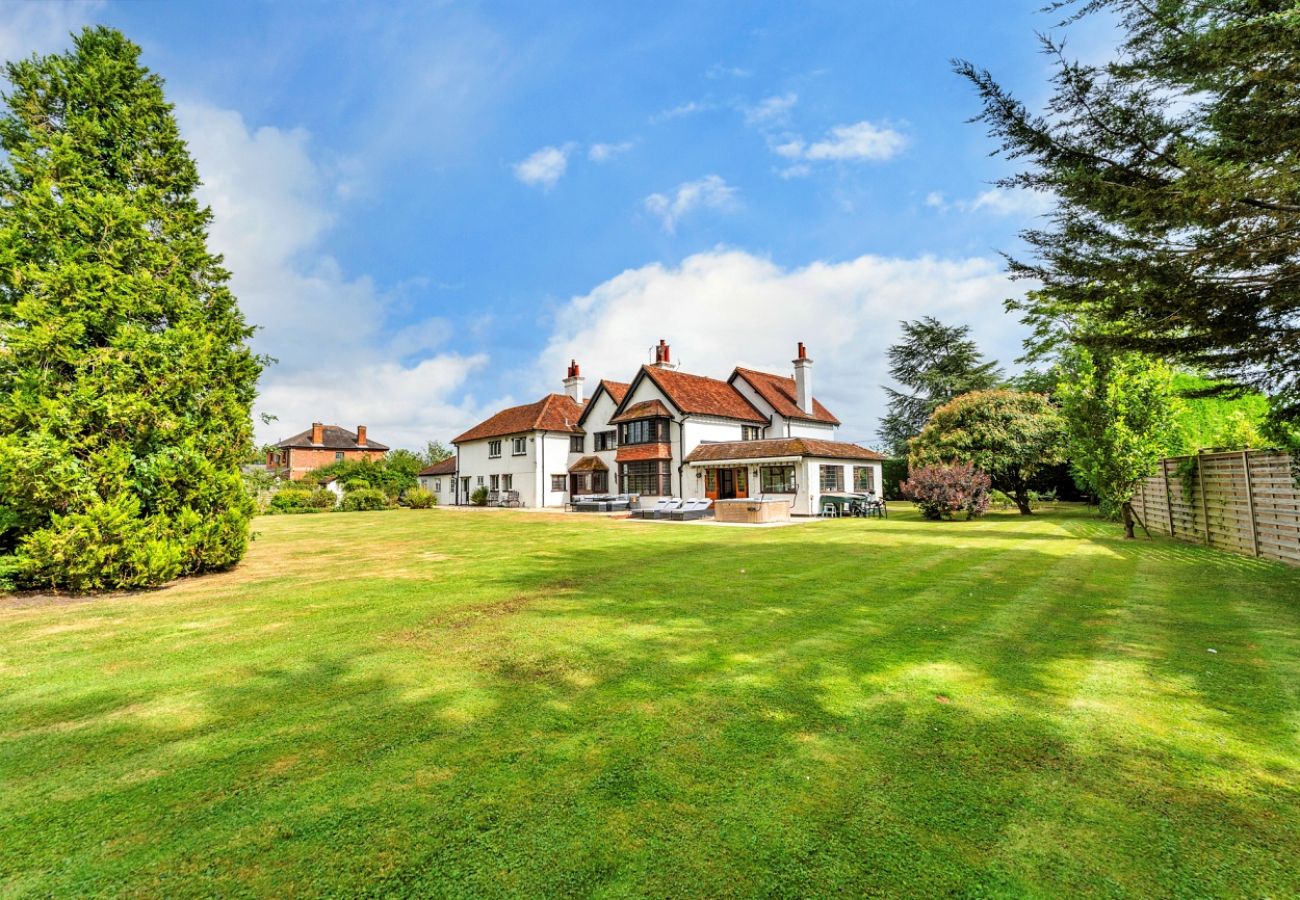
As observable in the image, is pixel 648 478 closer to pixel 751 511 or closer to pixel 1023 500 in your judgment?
pixel 751 511

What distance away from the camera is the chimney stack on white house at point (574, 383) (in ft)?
140

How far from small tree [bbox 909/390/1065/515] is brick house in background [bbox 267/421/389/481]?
57071 mm

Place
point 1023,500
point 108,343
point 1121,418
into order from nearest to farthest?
point 108,343 → point 1121,418 → point 1023,500

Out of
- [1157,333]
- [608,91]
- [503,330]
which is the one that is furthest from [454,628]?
[503,330]

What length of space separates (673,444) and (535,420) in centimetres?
1173

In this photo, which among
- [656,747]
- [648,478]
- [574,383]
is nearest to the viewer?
[656,747]

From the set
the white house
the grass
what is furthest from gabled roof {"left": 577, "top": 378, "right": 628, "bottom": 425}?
the grass

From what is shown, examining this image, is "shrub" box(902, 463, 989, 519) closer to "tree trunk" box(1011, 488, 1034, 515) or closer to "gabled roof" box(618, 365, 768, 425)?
"tree trunk" box(1011, 488, 1034, 515)

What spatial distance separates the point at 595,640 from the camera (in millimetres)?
5781

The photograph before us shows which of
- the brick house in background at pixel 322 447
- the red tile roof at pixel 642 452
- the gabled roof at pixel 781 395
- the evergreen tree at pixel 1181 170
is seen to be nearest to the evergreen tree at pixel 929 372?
the gabled roof at pixel 781 395

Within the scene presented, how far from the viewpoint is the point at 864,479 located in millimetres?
30594

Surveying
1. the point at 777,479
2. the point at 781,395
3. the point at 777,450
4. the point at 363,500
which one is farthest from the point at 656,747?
the point at 363,500

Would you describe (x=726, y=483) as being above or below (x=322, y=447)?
below

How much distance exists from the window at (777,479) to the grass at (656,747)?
20.5m
